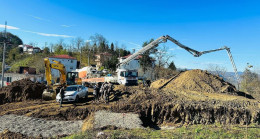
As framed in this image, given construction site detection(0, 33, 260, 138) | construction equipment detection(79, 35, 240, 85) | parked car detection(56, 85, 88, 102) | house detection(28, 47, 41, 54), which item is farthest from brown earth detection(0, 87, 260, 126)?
house detection(28, 47, 41, 54)

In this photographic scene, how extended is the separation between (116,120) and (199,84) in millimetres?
11647

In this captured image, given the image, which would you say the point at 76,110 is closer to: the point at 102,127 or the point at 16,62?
the point at 102,127

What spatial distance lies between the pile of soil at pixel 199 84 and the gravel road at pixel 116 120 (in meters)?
8.51

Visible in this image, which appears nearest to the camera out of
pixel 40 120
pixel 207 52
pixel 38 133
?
pixel 38 133

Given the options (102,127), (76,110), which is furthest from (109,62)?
(102,127)

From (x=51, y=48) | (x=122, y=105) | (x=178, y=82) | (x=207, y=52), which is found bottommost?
(x=122, y=105)

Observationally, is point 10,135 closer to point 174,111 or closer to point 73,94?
point 73,94

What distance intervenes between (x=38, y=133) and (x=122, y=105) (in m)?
6.52

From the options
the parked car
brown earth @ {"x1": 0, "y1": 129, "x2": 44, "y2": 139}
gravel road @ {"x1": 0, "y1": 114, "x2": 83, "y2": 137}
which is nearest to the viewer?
brown earth @ {"x1": 0, "y1": 129, "x2": 44, "y2": 139}

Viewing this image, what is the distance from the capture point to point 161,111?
14344mm

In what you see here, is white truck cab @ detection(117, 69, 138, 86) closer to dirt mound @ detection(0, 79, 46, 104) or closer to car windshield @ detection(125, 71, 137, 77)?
car windshield @ detection(125, 71, 137, 77)

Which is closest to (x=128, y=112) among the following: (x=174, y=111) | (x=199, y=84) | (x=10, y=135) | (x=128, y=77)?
(x=174, y=111)

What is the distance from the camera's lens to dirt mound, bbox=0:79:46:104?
58.6 ft

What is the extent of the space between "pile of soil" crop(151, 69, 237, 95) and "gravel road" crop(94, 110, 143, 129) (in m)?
8.51
